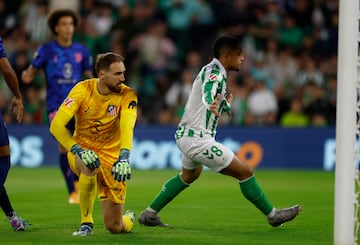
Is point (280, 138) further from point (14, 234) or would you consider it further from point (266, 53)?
point (14, 234)

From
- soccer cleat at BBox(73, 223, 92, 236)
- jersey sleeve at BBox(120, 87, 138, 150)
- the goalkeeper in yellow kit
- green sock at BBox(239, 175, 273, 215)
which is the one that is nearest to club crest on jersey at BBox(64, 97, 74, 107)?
the goalkeeper in yellow kit

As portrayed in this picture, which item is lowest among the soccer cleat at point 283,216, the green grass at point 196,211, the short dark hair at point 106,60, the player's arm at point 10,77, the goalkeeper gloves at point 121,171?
the green grass at point 196,211

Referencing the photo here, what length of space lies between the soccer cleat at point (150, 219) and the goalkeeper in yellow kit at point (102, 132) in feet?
1.64

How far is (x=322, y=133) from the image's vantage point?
19281mm

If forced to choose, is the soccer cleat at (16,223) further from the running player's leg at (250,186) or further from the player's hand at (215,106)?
the player's hand at (215,106)

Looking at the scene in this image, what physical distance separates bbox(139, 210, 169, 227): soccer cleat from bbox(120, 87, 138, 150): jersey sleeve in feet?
4.78

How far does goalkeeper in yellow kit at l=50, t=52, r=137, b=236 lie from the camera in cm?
877

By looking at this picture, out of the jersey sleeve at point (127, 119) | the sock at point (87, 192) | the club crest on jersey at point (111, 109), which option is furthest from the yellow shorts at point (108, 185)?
the jersey sleeve at point (127, 119)

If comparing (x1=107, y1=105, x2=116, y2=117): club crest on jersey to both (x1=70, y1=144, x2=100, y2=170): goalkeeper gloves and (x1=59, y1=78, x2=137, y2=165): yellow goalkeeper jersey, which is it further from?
(x1=70, y1=144, x2=100, y2=170): goalkeeper gloves

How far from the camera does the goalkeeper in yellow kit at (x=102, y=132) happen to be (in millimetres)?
8766

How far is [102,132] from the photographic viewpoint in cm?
923

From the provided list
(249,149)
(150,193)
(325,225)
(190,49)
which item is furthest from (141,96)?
(325,225)

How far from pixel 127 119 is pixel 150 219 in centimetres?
154

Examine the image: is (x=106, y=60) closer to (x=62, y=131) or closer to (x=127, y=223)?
(x=62, y=131)
